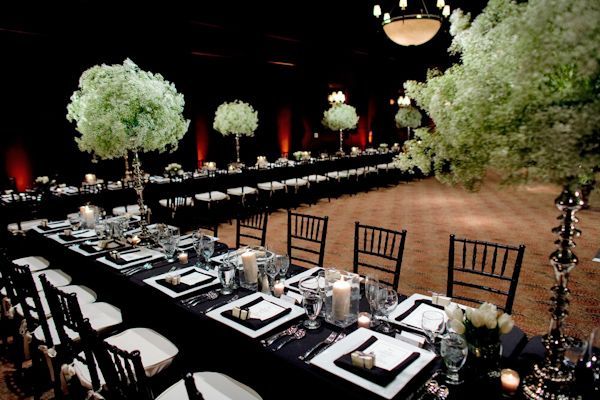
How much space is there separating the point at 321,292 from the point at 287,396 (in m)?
0.75

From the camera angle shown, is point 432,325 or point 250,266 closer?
point 432,325

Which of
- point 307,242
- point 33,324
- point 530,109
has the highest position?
point 530,109

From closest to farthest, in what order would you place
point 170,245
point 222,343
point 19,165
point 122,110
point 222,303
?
point 222,303 → point 222,343 → point 170,245 → point 122,110 → point 19,165

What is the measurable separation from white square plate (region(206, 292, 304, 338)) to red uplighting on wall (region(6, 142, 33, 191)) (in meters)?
6.81

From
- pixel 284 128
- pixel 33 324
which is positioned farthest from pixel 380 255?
pixel 284 128

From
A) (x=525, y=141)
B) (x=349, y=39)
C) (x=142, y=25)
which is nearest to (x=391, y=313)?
(x=525, y=141)

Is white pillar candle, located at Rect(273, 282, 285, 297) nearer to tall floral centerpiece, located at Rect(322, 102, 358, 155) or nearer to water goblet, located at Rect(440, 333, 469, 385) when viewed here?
water goblet, located at Rect(440, 333, 469, 385)

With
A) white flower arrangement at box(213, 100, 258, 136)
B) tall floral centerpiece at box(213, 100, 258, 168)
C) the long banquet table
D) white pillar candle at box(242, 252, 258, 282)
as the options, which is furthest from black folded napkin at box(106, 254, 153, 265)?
white flower arrangement at box(213, 100, 258, 136)

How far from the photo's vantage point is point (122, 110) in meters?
3.28

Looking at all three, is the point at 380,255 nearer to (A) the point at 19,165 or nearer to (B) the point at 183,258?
(B) the point at 183,258

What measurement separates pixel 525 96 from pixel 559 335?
0.96 m

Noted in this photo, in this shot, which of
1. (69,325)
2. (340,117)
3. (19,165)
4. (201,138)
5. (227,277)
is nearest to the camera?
(69,325)

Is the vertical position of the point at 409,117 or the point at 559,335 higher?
the point at 409,117

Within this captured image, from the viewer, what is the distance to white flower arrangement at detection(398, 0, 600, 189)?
1236mm
